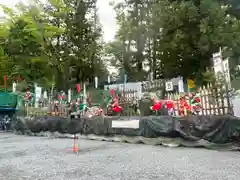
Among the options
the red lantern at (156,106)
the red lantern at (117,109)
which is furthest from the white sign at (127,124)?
the red lantern at (117,109)

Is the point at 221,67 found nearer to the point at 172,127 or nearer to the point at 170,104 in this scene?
the point at 170,104

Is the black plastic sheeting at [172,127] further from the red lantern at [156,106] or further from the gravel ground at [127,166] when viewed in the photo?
the red lantern at [156,106]

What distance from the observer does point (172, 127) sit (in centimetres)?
909

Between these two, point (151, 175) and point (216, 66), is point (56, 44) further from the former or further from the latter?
point (151, 175)

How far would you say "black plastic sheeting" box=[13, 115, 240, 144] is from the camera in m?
7.83

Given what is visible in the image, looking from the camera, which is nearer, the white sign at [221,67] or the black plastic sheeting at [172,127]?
the black plastic sheeting at [172,127]

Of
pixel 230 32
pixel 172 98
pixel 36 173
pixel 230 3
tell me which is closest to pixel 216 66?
pixel 172 98

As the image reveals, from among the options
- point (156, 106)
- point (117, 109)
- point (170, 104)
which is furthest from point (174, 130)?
point (117, 109)

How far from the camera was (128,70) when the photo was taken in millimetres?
35438

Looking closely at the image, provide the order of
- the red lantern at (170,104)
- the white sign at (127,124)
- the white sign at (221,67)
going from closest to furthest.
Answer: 1. the white sign at (221,67)
2. the white sign at (127,124)
3. the red lantern at (170,104)

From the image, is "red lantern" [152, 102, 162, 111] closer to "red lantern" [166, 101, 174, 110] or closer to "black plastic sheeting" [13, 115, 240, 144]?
"red lantern" [166, 101, 174, 110]

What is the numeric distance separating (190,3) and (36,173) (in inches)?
756

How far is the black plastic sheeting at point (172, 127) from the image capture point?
7828mm

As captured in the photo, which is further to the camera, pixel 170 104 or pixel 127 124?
pixel 170 104
